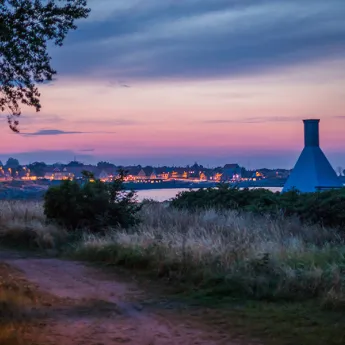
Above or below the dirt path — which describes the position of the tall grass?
above

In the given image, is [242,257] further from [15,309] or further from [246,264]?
[15,309]

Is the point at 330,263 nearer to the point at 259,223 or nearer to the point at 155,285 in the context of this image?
the point at 155,285

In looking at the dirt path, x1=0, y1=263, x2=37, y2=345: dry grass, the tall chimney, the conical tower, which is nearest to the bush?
the dirt path

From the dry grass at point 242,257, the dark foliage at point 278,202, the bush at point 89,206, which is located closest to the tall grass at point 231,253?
the dry grass at point 242,257

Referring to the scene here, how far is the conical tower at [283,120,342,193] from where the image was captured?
26.6 metres

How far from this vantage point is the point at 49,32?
11391 millimetres

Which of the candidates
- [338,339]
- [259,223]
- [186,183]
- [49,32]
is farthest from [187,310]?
[186,183]

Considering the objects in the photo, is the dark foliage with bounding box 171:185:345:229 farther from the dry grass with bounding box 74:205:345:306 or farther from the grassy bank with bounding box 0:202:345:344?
the dry grass with bounding box 74:205:345:306

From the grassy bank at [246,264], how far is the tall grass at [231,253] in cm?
2

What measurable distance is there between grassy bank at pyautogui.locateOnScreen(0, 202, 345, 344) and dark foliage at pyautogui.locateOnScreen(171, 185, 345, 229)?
1250 mm

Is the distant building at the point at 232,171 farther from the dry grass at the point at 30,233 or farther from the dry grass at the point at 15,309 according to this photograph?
the dry grass at the point at 15,309

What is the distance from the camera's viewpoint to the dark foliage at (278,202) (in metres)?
16.8

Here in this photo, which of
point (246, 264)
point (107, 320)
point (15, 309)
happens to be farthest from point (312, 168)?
point (15, 309)

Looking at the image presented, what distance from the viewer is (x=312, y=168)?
2662 centimetres
